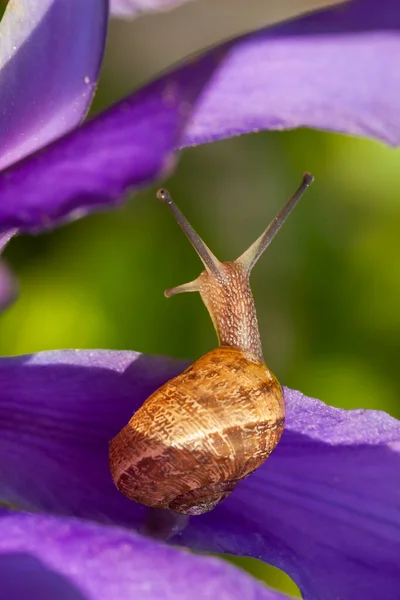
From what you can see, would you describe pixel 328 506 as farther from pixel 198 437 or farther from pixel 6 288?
pixel 6 288

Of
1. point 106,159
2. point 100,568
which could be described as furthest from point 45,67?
point 100,568

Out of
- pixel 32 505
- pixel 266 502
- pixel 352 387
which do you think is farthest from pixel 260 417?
pixel 352 387

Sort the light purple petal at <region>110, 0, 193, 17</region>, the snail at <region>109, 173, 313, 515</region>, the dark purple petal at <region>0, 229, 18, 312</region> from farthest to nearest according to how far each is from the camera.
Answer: the dark purple petal at <region>0, 229, 18, 312</region>, the light purple petal at <region>110, 0, 193, 17</region>, the snail at <region>109, 173, 313, 515</region>

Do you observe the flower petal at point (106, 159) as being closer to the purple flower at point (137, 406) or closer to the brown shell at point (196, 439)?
the purple flower at point (137, 406)

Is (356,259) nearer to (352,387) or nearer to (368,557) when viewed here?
(352,387)

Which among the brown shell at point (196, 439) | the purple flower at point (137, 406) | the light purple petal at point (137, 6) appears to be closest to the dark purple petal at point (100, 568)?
the purple flower at point (137, 406)

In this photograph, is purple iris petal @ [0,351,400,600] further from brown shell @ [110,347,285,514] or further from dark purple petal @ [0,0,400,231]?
dark purple petal @ [0,0,400,231]

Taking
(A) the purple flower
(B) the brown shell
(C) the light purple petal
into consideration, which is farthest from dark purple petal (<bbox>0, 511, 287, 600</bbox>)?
(C) the light purple petal
